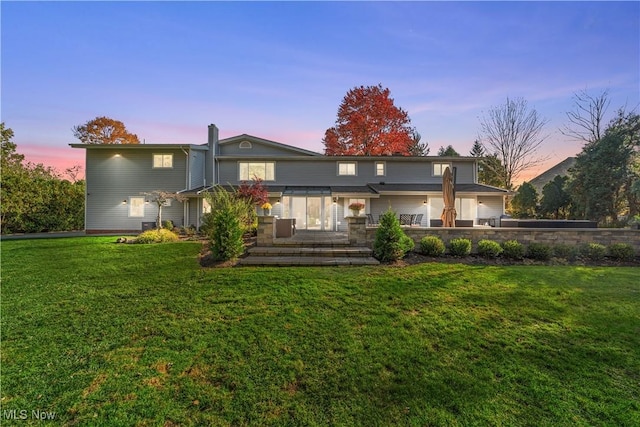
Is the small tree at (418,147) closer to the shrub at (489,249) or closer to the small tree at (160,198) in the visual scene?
the small tree at (160,198)

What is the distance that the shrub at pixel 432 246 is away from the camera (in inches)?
307

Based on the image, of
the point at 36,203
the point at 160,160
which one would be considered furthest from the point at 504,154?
the point at 36,203

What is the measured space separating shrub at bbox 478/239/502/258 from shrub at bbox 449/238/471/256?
0.38 metres

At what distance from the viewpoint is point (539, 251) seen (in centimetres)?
779

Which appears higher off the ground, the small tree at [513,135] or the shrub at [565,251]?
the small tree at [513,135]

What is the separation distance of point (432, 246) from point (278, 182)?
38.7ft

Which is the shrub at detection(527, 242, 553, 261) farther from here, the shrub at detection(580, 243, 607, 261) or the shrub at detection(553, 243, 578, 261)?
the shrub at detection(580, 243, 607, 261)

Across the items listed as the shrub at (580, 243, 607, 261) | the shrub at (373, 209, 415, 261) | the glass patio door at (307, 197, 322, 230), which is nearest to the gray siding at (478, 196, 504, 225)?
the shrub at (580, 243, 607, 261)

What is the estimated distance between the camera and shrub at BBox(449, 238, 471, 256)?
781cm

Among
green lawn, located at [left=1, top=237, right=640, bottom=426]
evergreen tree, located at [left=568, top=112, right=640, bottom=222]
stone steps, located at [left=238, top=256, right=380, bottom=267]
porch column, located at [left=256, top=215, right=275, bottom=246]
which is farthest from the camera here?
evergreen tree, located at [left=568, top=112, right=640, bottom=222]

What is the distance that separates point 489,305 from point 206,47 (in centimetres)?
1350

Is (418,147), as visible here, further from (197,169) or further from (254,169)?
(197,169)

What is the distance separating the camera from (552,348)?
3.60 meters

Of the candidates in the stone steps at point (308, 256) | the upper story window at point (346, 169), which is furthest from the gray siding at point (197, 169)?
the stone steps at point (308, 256)
